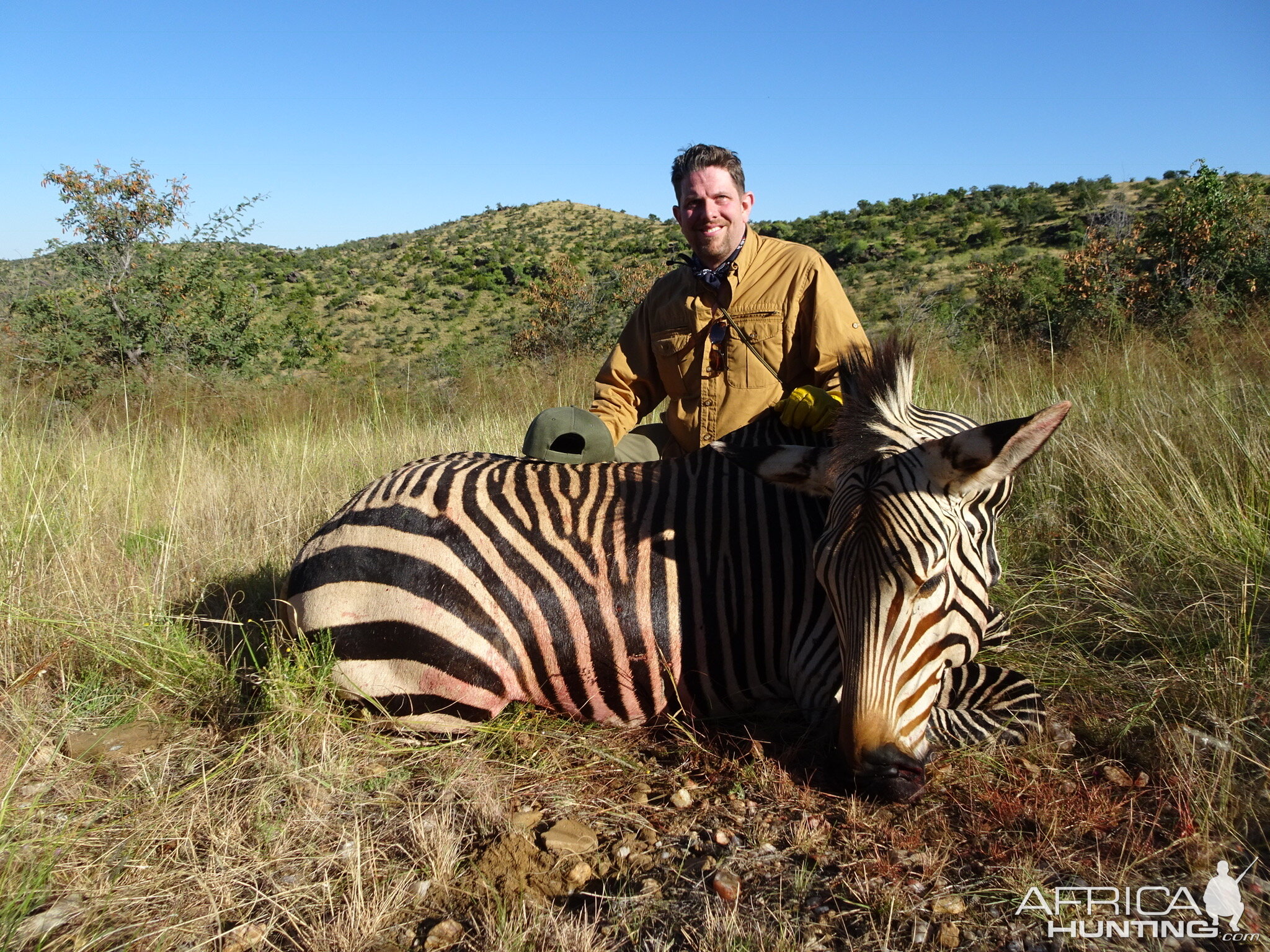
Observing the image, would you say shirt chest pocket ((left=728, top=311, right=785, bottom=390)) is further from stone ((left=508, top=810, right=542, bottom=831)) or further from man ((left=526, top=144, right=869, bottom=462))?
stone ((left=508, top=810, right=542, bottom=831))

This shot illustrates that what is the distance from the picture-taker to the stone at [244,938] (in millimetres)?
1728

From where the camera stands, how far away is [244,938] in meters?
1.75

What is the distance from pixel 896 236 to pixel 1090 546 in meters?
34.2

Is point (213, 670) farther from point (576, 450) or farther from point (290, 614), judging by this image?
point (576, 450)

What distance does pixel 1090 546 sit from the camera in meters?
3.58

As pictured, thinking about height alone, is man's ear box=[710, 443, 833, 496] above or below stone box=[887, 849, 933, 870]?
above

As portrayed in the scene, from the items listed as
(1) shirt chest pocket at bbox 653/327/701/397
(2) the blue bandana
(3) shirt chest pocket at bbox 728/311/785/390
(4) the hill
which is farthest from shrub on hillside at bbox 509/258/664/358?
(3) shirt chest pocket at bbox 728/311/785/390

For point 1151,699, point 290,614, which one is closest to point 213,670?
point 290,614

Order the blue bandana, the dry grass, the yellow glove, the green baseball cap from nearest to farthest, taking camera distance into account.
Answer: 1. the dry grass
2. the yellow glove
3. the green baseball cap
4. the blue bandana

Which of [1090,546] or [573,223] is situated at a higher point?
[573,223]

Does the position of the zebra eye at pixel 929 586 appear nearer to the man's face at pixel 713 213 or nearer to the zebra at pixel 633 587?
the zebra at pixel 633 587

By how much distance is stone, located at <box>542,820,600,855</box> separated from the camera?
6.84 ft

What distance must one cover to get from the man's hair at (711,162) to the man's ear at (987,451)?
7.47 feet

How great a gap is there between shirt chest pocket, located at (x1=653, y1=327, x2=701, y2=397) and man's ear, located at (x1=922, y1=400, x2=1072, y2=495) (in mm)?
2033
